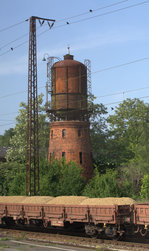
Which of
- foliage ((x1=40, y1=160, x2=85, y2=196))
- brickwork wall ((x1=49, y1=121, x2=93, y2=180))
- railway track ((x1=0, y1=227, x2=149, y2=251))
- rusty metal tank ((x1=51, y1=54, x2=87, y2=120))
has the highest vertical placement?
rusty metal tank ((x1=51, y1=54, x2=87, y2=120))

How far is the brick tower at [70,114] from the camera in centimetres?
4206

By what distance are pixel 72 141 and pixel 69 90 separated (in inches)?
245

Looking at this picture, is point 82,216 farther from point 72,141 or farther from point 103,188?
point 72,141

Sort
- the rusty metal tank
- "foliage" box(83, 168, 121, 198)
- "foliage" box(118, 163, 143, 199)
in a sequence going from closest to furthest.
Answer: "foliage" box(83, 168, 121, 198)
the rusty metal tank
"foliage" box(118, 163, 143, 199)

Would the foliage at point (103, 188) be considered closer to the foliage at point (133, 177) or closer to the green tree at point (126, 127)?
the foliage at point (133, 177)

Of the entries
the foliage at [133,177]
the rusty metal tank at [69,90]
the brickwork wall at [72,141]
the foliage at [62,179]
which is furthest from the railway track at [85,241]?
the foliage at [133,177]

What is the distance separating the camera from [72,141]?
42438 mm

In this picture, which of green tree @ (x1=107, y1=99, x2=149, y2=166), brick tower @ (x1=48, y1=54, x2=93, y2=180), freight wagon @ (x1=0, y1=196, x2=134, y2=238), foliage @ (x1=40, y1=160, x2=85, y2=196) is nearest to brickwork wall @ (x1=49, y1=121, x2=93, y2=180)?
brick tower @ (x1=48, y1=54, x2=93, y2=180)

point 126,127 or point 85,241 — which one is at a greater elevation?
point 126,127

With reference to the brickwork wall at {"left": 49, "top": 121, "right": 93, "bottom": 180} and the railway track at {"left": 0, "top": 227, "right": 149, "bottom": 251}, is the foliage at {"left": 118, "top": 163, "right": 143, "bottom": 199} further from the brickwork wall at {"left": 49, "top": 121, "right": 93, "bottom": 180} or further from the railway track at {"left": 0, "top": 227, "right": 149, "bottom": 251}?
the railway track at {"left": 0, "top": 227, "right": 149, "bottom": 251}

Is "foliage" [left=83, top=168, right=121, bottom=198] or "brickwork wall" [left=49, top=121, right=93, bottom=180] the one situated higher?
"brickwork wall" [left=49, top=121, right=93, bottom=180]

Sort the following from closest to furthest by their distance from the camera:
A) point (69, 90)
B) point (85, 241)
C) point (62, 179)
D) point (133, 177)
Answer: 1. point (85, 241)
2. point (62, 179)
3. point (69, 90)
4. point (133, 177)

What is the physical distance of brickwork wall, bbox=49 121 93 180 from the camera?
42344 mm

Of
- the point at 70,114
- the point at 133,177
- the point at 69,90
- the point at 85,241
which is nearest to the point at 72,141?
the point at 70,114
